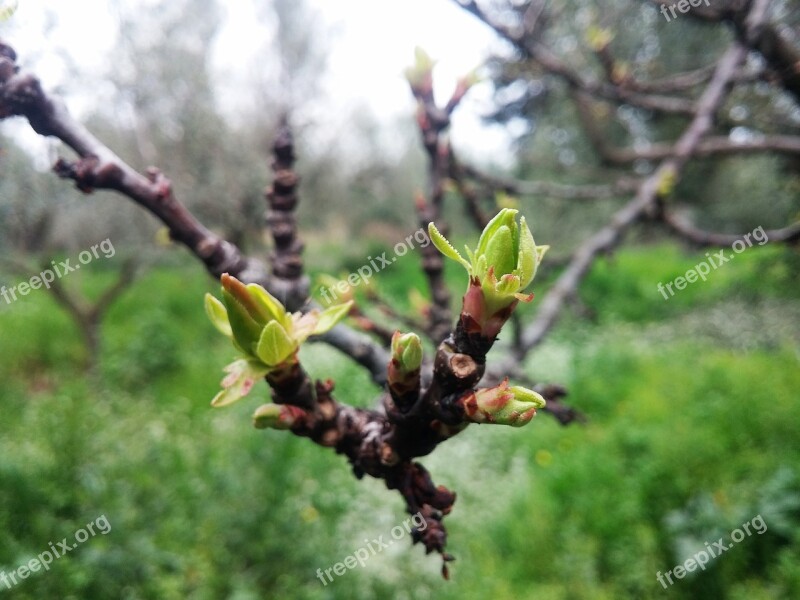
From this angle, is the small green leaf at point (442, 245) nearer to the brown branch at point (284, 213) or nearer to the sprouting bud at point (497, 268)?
the sprouting bud at point (497, 268)

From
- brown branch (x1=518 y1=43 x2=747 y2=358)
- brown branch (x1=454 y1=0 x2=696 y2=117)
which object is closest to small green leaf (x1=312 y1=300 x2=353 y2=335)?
brown branch (x1=518 y1=43 x2=747 y2=358)

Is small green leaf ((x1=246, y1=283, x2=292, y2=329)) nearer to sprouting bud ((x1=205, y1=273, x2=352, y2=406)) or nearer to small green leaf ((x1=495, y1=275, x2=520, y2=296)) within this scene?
sprouting bud ((x1=205, y1=273, x2=352, y2=406))

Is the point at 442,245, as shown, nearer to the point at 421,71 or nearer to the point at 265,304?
the point at 265,304

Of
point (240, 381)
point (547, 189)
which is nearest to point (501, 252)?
point (240, 381)

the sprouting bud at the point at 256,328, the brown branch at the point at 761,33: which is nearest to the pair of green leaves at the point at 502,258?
the sprouting bud at the point at 256,328

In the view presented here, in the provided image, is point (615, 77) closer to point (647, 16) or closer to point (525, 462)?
point (647, 16)
